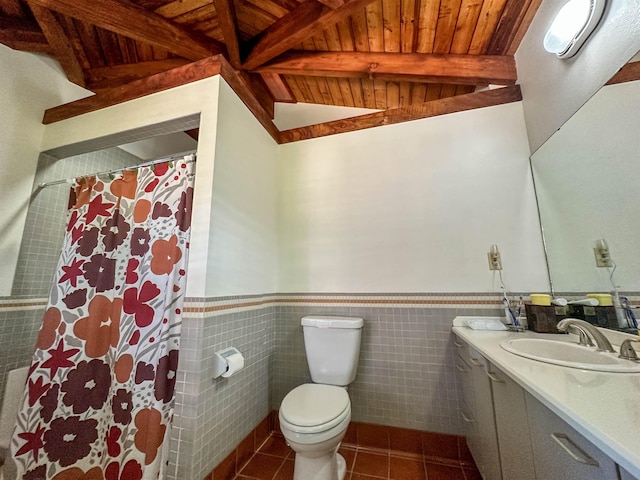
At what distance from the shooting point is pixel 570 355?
107cm

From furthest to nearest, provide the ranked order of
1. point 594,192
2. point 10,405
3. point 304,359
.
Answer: point 304,359
point 10,405
point 594,192

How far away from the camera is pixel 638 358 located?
0.85 m

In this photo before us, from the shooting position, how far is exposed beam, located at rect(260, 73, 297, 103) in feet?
7.75

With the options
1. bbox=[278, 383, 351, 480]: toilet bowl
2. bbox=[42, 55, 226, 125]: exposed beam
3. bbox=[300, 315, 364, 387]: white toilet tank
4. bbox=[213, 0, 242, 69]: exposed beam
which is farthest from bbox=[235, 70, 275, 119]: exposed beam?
bbox=[278, 383, 351, 480]: toilet bowl

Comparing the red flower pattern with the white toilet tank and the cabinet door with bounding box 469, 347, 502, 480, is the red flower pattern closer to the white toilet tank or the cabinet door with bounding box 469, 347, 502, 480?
the white toilet tank

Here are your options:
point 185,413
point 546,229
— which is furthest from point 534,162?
point 185,413

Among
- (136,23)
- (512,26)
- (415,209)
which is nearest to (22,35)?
(136,23)

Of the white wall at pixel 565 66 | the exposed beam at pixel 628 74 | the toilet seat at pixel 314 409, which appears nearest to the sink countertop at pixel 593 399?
the toilet seat at pixel 314 409

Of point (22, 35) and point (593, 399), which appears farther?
point (22, 35)

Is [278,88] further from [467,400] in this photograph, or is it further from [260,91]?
[467,400]

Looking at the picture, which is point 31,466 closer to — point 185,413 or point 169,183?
point 185,413

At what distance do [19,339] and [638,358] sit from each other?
125 inches

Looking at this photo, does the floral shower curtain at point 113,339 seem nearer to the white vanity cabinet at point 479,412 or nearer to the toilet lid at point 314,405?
the toilet lid at point 314,405

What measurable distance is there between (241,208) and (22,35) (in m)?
1.95
